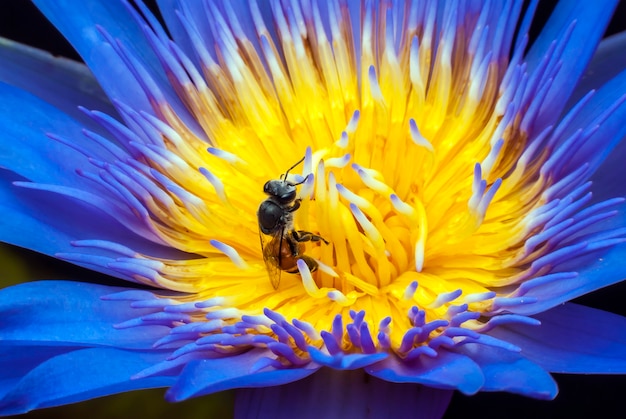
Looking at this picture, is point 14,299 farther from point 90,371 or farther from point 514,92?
point 514,92

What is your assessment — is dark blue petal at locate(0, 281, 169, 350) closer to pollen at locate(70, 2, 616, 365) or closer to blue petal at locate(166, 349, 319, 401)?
pollen at locate(70, 2, 616, 365)

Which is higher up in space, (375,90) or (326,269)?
(375,90)

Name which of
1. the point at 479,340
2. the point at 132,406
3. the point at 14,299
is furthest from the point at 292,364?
the point at 132,406

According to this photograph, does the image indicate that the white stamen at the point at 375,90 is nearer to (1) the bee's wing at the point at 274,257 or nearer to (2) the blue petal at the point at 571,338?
(1) the bee's wing at the point at 274,257

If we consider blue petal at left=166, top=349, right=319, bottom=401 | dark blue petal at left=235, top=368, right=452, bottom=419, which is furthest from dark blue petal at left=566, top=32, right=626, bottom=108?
blue petal at left=166, top=349, right=319, bottom=401

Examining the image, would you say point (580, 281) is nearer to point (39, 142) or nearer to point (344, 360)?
point (344, 360)

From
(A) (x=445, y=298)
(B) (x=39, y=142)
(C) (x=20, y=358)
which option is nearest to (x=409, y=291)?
(A) (x=445, y=298)
